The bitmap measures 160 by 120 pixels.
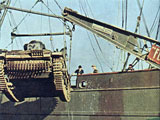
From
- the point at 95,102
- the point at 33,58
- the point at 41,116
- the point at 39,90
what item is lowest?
the point at 41,116

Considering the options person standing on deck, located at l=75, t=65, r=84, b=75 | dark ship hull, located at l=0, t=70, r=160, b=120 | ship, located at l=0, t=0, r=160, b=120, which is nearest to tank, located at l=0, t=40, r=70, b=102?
ship, located at l=0, t=0, r=160, b=120

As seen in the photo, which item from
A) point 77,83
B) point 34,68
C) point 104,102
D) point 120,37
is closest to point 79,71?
point 77,83

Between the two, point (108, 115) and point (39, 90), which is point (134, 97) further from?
point (39, 90)

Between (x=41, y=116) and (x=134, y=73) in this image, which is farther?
(x=41, y=116)

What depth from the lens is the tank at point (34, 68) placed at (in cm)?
825

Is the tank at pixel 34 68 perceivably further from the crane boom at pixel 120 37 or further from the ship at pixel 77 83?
the crane boom at pixel 120 37

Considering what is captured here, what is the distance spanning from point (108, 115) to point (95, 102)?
894mm

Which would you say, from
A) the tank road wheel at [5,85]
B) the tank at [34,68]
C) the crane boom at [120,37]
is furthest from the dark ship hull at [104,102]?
the tank road wheel at [5,85]

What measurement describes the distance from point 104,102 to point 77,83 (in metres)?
1.76

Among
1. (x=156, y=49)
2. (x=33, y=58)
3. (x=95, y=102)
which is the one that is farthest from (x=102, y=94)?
(x=33, y=58)

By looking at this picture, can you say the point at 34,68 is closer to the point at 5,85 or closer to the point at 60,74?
the point at 60,74

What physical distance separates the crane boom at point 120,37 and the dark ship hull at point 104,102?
106 cm

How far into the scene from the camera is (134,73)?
1019cm

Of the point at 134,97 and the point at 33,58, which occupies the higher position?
the point at 33,58
